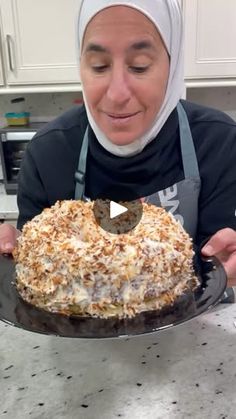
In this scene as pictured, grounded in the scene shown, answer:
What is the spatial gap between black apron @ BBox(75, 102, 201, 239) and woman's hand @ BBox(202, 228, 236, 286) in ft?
0.79

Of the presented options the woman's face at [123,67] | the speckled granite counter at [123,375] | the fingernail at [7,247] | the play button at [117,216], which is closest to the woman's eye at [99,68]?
the woman's face at [123,67]

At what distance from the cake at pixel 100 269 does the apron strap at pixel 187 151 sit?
357 mm

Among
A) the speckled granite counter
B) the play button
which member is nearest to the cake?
the play button

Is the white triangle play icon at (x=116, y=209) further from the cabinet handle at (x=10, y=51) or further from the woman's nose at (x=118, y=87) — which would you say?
the cabinet handle at (x=10, y=51)

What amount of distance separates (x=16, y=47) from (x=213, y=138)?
3.68 feet

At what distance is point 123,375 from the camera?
2.37 ft

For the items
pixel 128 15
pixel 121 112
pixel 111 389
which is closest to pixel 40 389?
pixel 111 389

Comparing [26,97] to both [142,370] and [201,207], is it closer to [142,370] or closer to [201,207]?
[201,207]

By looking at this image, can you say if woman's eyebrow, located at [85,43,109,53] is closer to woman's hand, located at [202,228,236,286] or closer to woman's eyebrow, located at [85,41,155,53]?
woman's eyebrow, located at [85,41,155,53]

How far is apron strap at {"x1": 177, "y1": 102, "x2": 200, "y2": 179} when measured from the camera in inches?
41.3

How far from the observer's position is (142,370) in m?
0.73

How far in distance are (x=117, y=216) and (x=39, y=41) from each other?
4.36ft

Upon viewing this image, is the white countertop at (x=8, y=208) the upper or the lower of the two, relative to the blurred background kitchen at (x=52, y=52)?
lower

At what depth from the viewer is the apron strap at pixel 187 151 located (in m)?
1.05
